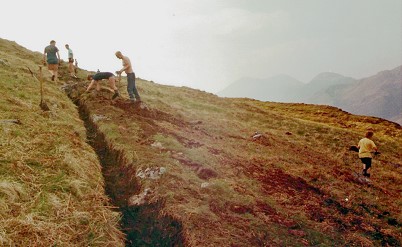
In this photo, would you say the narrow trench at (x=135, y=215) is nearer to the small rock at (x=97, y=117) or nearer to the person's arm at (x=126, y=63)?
the small rock at (x=97, y=117)

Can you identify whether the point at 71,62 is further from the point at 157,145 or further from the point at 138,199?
the point at 138,199

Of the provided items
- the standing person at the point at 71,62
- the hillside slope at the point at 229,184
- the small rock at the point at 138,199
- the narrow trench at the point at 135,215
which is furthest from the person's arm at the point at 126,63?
the small rock at the point at 138,199

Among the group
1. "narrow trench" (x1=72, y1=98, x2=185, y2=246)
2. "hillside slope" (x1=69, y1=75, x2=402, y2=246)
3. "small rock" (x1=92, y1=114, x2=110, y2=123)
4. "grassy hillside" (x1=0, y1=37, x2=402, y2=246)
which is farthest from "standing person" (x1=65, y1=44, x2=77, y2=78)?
"narrow trench" (x1=72, y1=98, x2=185, y2=246)

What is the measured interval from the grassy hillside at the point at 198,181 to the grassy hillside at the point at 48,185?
57mm

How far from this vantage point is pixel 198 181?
41.7 ft

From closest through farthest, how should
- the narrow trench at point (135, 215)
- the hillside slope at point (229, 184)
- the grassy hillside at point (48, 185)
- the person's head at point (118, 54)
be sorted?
the grassy hillside at point (48, 185) → the narrow trench at point (135, 215) → the hillside slope at point (229, 184) → the person's head at point (118, 54)

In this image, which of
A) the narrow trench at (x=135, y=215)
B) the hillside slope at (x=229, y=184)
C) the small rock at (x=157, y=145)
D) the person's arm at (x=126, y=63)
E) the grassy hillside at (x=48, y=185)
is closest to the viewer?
the grassy hillside at (x=48, y=185)

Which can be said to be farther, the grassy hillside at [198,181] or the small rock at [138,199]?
the small rock at [138,199]

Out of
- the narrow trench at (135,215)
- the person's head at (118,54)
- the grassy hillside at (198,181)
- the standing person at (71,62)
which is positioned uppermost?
the person's head at (118,54)

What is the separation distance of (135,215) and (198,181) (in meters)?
2.94

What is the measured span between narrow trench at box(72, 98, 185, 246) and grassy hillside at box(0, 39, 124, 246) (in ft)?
1.82

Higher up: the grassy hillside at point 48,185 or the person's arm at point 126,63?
the person's arm at point 126,63

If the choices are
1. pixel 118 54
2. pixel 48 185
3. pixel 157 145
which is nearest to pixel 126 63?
pixel 118 54

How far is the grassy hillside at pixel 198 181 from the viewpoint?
988cm
